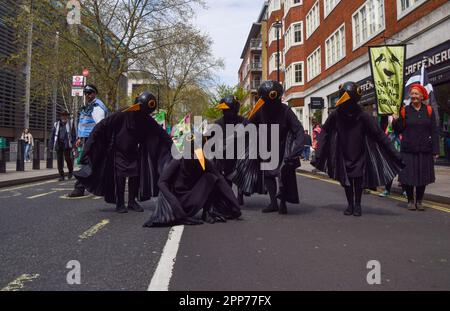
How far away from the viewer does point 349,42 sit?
24.0 meters

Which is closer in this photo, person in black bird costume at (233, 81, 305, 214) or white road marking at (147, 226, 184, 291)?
white road marking at (147, 226, 184, 291)

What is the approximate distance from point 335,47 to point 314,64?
568 centimetres

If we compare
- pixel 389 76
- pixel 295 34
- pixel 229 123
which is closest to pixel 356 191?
pixel 229 123

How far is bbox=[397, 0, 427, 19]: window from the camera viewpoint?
52.6 ft

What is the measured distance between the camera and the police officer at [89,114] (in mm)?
7942

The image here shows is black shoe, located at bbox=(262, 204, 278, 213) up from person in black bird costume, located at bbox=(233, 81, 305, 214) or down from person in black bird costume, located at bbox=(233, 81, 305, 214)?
down

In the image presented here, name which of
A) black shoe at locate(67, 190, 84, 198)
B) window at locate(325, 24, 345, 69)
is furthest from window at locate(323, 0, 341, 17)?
black shoe at locate(67, 190, 84, 198)

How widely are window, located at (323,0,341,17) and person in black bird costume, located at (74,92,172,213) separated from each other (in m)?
23.2

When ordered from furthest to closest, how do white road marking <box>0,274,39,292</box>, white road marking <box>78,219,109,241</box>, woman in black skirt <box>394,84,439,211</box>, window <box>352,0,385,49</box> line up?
1. window <box>352,0,385,49</box>
2. woman in black skirt <box>394,84,439,211</box>
3. white road marking <box>78,219,109,241</box>
4. white road marking <box>0,274,39,292</box>

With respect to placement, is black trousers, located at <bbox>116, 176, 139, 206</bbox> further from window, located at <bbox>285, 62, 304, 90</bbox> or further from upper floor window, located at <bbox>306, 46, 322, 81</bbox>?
window, located at <bbox>285, 62, 304, 90</bbox>

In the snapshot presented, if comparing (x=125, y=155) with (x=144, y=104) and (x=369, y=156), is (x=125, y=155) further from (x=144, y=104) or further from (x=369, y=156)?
(x=369, y=156)
